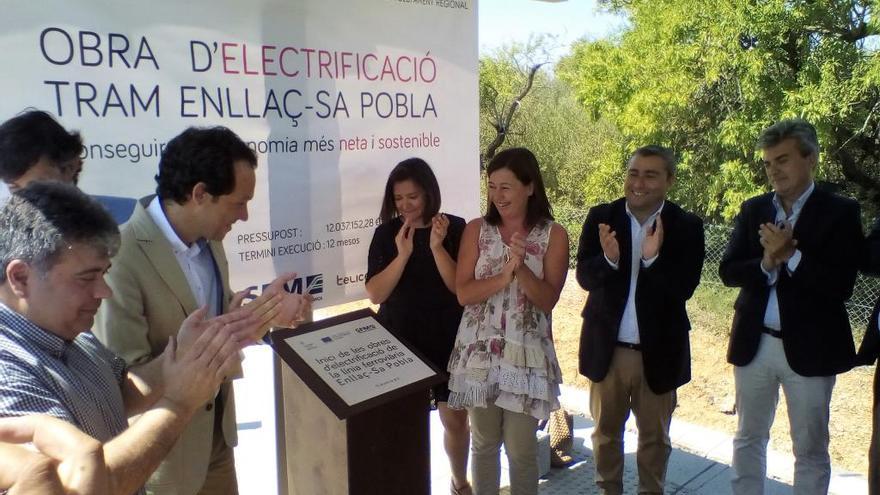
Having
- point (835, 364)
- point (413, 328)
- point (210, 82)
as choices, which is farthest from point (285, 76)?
point (835, 364)

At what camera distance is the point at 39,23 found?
2.13 m

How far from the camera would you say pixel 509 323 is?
8.78 feet

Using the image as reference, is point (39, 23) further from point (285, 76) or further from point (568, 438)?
point (568, 438)

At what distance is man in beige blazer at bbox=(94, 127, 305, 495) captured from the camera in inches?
69.9

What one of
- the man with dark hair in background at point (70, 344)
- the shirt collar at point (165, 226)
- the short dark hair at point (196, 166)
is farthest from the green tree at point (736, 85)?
the man with dark hair in background at point (70, 344)

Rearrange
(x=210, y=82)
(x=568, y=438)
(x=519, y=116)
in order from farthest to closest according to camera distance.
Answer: (x=519, y=116), (x=568, y=438), (x=210, y=82)

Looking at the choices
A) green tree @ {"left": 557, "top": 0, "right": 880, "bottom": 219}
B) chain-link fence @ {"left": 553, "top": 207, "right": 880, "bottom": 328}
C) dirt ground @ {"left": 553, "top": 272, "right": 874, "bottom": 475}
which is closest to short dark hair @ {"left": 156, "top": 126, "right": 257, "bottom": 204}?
dirt ground @ {"left": 553, "top": 272, "right": 874, "bottom": 475}

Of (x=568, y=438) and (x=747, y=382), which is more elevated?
(x=747, y=382)

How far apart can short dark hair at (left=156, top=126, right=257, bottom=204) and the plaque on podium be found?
0.50 metres

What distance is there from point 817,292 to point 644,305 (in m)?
0.72

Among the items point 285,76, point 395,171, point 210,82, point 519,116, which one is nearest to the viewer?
point 210,82

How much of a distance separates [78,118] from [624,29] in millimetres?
12255

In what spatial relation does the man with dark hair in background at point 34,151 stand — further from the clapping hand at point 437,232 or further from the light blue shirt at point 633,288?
the light blue shirt at point 633,288

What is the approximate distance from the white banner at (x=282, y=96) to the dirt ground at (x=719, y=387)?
328cm
